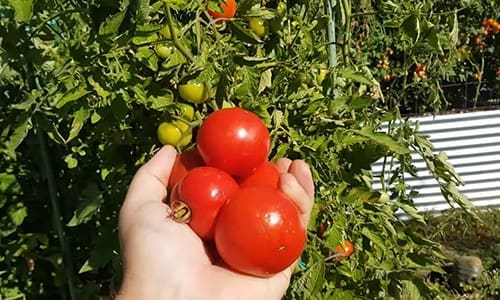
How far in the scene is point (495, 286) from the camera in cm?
323

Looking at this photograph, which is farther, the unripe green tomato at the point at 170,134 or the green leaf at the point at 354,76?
the green leaf at the point at 354,76

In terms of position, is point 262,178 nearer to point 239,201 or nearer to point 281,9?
point 239,201

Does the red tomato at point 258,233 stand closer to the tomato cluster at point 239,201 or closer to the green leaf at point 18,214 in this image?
the tomato cluster at point 239,201

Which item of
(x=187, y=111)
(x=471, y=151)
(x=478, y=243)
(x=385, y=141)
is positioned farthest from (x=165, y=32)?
(x=471, y=151)

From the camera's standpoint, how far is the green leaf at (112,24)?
117cm

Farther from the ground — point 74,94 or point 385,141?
point 74,94

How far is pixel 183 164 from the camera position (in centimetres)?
124

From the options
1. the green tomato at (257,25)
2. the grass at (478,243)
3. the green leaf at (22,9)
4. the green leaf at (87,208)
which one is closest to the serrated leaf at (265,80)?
the green tomato at (257,25)

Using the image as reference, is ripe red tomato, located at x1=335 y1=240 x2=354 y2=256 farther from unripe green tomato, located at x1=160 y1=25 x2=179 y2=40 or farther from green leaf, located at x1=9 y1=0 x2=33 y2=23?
green leaf, located at x1=9 y1=0 x2=33 y2=23

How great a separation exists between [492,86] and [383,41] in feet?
2.80

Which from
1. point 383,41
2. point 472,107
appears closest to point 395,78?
point 383,41

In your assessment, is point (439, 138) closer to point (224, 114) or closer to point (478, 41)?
point (478, 41)

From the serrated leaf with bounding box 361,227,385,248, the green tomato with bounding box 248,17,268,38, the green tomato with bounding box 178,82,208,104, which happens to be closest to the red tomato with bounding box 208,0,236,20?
the green tomato with bounding box 248,17,268,38

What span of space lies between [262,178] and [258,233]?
15 centimetres
